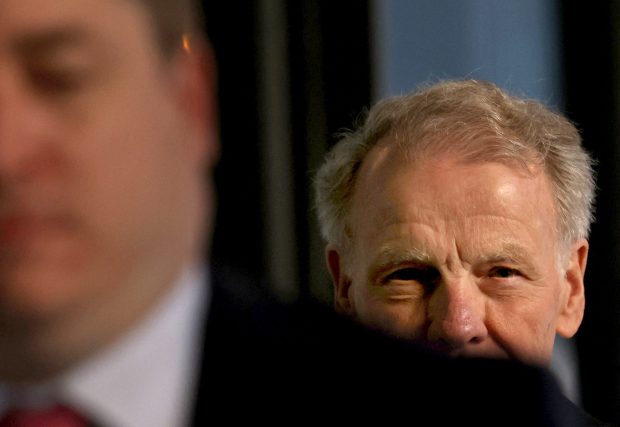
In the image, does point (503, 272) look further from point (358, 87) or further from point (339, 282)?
point (358, 87)

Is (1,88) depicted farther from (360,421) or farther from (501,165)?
(501,165)

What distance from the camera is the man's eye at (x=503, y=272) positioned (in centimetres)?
143

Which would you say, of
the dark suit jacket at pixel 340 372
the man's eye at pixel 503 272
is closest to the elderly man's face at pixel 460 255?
the man's eye at pixel 503 272

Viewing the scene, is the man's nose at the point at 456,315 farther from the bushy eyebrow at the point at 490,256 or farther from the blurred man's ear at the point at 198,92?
the blurred man's ear at the point at 198,92

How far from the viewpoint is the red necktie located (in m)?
0.44

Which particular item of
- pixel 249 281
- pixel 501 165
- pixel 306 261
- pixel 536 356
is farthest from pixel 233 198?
pixel 249 281

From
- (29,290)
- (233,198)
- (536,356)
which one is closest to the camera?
(29,290)

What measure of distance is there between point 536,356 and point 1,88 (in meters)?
1.06

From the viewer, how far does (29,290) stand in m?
0.42

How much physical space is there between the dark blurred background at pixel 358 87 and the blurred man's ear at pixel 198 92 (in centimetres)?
81

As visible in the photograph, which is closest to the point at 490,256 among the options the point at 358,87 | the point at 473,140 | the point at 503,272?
the point at 503,272

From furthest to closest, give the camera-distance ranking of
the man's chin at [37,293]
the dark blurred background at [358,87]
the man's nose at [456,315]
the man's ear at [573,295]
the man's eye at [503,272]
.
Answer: the dark blurred background at [358,87], the man's ear at [573,295], the man's eye at [503,272], the man's nose at [456,315], the man's chin at [37,293]

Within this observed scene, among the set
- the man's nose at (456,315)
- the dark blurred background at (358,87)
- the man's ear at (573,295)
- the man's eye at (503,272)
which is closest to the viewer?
the man's nose at (456,315)

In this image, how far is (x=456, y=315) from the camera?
136 cm
